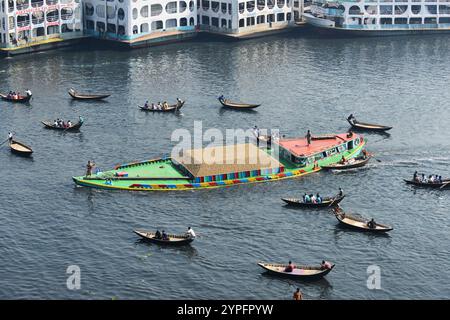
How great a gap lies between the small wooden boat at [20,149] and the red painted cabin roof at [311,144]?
4220cm

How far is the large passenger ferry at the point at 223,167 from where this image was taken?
15575cm

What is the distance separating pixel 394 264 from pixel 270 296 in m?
18.5

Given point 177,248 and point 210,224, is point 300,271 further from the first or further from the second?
point 210,224

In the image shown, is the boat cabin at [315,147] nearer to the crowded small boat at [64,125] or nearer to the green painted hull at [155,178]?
the green painted hull at [155,178]

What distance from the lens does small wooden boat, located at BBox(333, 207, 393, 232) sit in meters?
140

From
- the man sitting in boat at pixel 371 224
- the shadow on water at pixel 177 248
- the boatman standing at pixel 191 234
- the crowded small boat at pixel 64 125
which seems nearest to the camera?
the shadow on water at pixel 177 248

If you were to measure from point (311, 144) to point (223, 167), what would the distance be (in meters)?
19.3

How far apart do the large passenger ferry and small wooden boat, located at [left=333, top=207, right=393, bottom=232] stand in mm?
19073

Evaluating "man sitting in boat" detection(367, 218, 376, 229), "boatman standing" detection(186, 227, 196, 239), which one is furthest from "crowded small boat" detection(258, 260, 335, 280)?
"man sitting in boat" detection(367, 218, 376, 229)

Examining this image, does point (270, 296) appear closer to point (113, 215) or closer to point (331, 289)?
point (331, 289)

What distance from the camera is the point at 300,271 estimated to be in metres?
127

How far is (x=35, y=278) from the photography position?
127 m

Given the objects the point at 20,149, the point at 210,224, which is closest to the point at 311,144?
the point at 210,224

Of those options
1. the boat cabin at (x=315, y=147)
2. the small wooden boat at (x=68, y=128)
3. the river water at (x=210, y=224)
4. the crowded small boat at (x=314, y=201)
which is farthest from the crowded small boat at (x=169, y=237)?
the small wooden boat at (x=68, y=128)
